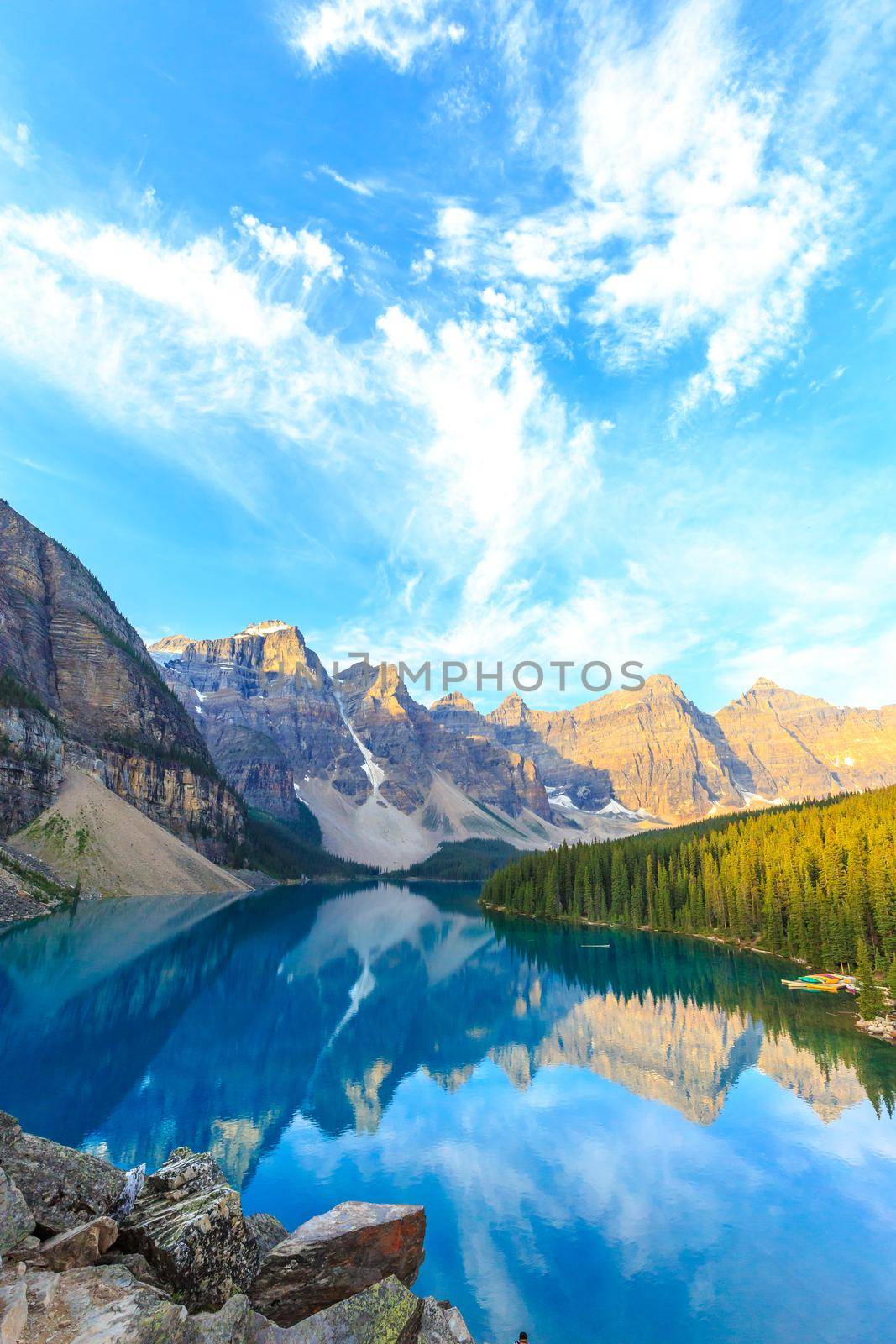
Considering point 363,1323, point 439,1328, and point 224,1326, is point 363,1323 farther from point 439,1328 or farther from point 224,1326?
point 224,1326

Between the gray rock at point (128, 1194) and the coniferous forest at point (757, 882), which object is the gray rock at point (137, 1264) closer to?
the gray rock at point (128, 1194)

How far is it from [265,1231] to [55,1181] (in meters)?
4.21

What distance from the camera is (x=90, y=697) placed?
150 metres

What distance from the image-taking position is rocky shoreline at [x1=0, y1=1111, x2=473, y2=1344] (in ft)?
22.7

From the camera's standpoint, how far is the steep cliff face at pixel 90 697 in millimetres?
129350

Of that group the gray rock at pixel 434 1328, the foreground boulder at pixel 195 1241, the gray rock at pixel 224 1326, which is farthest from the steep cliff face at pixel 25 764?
the gray rock at pixel 224 1326

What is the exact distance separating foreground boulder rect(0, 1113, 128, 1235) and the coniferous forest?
54.1 metres

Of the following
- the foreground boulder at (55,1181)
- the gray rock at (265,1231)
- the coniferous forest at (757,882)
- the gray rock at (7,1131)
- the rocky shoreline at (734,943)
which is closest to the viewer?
the foreground boulder at (55,1181)

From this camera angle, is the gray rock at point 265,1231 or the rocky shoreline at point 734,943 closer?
the gray rock at point 265,1231

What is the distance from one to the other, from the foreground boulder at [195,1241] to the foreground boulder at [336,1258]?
0.44 m

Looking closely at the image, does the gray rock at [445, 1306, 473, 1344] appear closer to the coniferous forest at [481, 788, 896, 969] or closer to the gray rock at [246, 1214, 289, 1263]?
the gray rock at [246, 1214, 289, 1263]

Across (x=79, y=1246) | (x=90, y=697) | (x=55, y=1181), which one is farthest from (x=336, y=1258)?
(x=90, y=697)

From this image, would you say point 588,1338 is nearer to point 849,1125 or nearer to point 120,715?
point 849,1125

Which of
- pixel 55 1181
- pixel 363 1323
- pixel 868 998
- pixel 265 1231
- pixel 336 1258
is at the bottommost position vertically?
pixel 868 998
